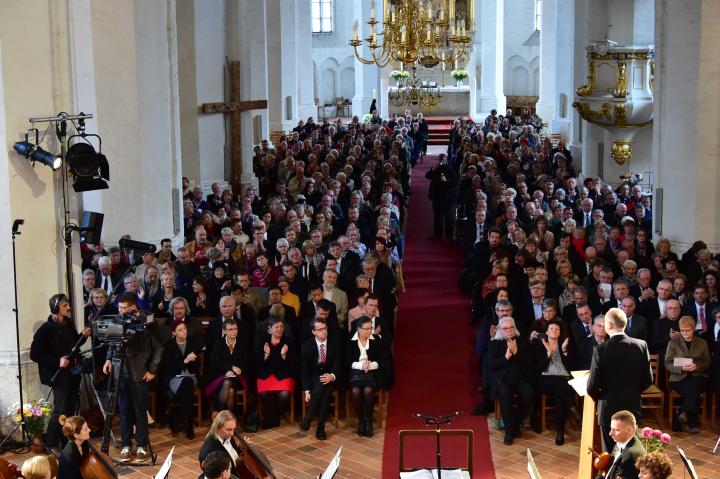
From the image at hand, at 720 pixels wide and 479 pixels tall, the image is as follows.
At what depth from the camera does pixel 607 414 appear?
8.96 m

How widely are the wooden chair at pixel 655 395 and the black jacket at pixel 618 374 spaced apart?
251 cm

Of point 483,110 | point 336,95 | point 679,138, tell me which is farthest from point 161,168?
point 336,95

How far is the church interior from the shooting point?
10844mm

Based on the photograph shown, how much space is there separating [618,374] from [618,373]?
0.01 m

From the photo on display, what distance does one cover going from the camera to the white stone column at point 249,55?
72.3 ft

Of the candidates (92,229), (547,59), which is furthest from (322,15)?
(92,229)

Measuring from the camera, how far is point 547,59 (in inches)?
1403

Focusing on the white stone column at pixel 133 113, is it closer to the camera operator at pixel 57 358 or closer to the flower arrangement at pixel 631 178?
the camera operator at pixel 57 358

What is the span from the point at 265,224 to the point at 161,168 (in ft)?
7.38

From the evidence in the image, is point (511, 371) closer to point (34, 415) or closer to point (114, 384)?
point (114, 384)

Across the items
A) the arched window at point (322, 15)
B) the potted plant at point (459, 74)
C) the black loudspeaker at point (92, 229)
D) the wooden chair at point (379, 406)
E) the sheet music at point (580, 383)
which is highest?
the arched window at point (322, 15)

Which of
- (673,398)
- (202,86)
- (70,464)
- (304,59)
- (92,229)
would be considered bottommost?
(673,398)

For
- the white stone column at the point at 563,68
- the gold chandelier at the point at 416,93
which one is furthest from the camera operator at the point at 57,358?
the gold chandelier at the point at 416,93

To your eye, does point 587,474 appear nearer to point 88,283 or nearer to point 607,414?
point 607,414
